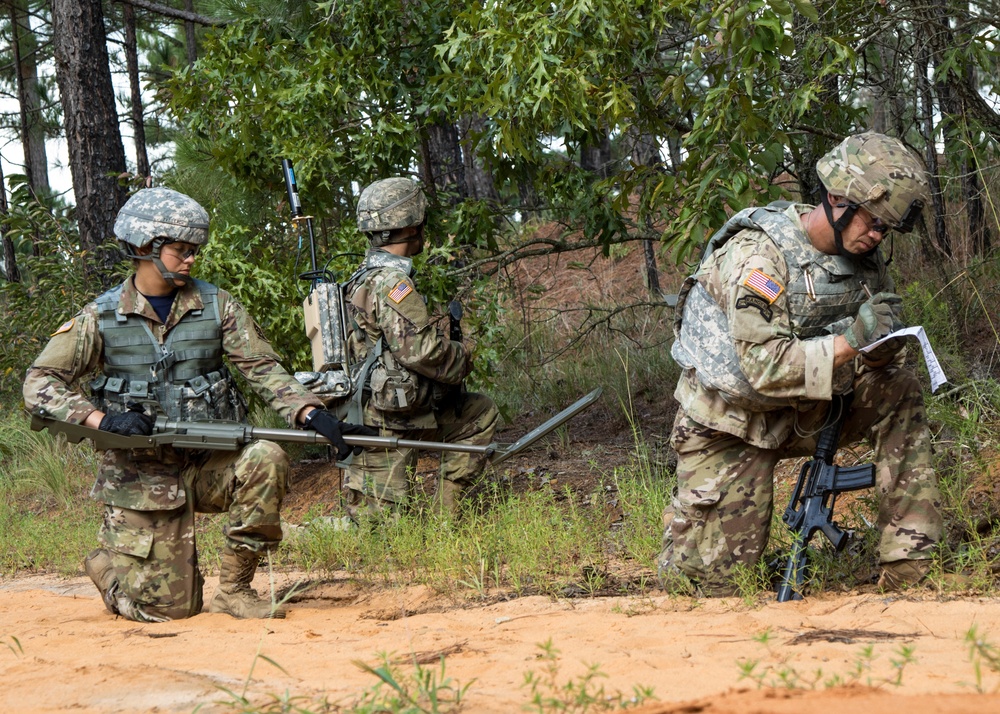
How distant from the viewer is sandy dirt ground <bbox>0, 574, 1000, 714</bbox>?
258cm

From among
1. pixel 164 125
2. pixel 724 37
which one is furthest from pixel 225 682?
pixel 164 125

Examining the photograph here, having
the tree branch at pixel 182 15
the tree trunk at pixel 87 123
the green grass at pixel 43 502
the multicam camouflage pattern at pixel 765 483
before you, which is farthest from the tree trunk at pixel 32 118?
the multicam camouflage pattern at pixel 765 483

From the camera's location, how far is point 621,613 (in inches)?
147

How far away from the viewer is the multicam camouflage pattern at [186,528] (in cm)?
445

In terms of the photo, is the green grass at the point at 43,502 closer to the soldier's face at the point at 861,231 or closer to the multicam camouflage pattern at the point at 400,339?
the multicam camouflage pattern at the point at 400,339

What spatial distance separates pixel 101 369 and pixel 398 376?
150cm

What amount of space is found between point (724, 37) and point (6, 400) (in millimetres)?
9629

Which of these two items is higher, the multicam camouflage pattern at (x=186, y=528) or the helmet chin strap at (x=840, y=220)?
the helmet chin strap at (x=840, y=220)

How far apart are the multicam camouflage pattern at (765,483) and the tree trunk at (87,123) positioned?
6295 mm

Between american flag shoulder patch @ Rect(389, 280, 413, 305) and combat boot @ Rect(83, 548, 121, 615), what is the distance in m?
1.82

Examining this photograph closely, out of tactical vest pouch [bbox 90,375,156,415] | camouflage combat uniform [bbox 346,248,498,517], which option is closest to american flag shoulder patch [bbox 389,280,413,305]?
camouflage combat uniform [bbox 346,248,498,517]

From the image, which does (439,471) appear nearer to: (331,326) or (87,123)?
(331,326)

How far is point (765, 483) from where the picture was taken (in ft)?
13.5

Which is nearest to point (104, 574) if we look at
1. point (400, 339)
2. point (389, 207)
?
point (400, 339)
